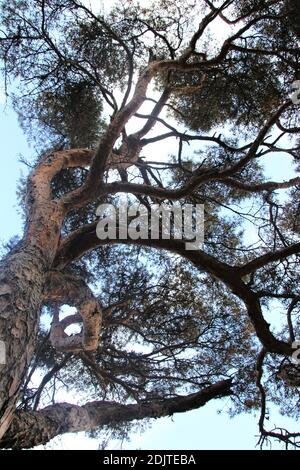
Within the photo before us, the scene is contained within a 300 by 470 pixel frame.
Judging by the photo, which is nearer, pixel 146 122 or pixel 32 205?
pixel 32 205

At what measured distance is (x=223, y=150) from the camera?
181 inches

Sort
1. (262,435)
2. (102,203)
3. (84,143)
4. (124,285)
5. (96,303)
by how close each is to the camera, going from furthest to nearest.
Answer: (84,143) → (102,203) → (124,285) → (262,435) → (96,303)

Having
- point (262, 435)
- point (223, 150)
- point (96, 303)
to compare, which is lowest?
point (262, 435)

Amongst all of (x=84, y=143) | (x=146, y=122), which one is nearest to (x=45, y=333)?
(x=84, y=143)

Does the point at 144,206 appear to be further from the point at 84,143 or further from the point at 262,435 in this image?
the point at 262,435

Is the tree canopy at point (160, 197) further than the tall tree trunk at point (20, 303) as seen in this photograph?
Yes

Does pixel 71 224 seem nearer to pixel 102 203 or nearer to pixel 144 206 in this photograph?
pixel 102 203

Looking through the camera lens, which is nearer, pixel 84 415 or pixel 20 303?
pixel 20 303

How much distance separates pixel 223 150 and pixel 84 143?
149cm

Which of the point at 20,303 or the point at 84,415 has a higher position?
the point at 20,303

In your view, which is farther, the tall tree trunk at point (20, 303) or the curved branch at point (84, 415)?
the curved branch at point (84, 415)

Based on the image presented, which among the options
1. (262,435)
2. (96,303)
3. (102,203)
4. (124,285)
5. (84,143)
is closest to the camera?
(96,303)

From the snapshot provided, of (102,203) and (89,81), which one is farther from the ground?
(89,81)

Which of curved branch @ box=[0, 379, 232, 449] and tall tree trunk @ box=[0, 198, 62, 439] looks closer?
tall tree trunk @ box=[0, 198, 62, 439]
